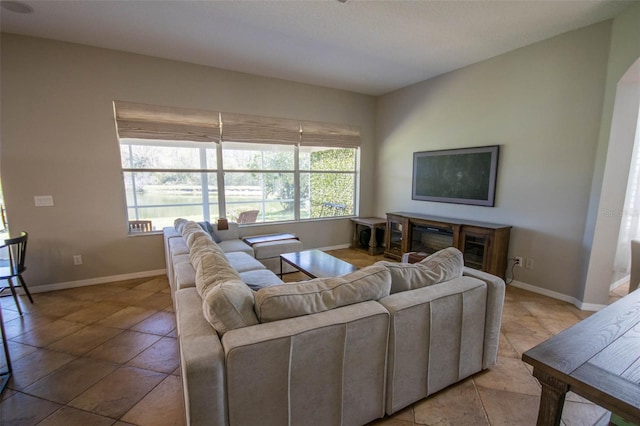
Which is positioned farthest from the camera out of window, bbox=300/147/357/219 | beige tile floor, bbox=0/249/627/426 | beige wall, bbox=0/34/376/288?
window, bbox=300/147/357/219

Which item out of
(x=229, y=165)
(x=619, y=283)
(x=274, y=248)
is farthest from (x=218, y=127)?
→ (x=619, y=283)

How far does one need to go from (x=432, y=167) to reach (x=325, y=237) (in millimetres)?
2177

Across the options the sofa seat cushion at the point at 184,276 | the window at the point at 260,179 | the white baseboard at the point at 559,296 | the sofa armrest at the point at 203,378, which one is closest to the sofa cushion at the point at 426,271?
the sofa armrest at the point at 203,378

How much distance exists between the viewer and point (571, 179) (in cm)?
300

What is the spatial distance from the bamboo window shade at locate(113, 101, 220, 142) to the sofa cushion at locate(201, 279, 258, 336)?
3.20m

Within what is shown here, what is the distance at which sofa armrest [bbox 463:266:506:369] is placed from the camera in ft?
6.00

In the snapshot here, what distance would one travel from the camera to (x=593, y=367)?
38.2 inches

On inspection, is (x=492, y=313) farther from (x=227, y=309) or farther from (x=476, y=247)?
(x=476, y=247)

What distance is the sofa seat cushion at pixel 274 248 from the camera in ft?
12.0

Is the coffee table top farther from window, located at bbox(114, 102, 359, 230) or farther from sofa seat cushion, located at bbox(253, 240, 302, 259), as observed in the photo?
window, located at bbox(114, 102, 359, 230)

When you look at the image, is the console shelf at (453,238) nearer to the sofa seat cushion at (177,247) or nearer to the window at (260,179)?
the window at (260,179)

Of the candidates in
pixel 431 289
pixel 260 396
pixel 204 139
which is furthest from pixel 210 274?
pixel 204 139

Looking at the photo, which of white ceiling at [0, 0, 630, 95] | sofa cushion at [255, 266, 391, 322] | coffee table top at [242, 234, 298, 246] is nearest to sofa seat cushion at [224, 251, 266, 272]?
coffee table top at [242, 234, 298, 246]

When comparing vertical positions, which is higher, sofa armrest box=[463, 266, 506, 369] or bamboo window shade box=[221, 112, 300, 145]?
bamboo window shade box=[221, 112, 300, 145]
